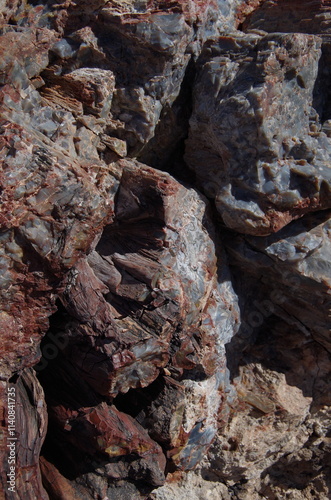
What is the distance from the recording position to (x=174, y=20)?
9.64ft

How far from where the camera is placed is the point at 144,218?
293 centimetres

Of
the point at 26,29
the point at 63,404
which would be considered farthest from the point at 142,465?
the point at 26,29

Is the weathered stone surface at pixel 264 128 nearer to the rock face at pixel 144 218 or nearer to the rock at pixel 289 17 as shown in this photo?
the rock face at pixel 144 218

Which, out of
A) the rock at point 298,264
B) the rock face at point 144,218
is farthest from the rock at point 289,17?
the rock at point 298,264

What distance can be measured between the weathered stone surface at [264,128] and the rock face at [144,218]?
0.01 metres

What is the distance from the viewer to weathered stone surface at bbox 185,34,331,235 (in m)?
2.91

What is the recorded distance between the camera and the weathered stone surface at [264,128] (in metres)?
2.91

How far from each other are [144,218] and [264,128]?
0.92 m

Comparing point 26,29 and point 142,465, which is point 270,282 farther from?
point 26,29

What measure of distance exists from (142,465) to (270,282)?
5.02 feet

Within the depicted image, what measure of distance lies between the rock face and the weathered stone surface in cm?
1

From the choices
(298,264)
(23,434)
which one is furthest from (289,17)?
(23,434)

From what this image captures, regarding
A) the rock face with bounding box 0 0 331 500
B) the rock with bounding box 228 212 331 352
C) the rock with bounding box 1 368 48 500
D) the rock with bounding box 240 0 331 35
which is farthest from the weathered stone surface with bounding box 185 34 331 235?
the rock with bounding box 1 368 48 500

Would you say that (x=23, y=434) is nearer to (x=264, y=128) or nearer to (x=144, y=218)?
(x=144, y=218)
